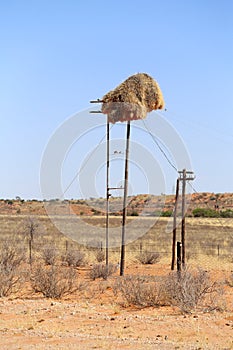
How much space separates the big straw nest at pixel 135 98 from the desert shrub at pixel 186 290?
7.56 meters

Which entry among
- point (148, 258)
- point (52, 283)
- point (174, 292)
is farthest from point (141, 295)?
point (148, 258)

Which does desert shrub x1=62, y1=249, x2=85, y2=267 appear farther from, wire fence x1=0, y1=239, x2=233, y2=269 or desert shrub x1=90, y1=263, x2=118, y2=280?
desert shrub x1=90, y1=263, x2=118, y2=280

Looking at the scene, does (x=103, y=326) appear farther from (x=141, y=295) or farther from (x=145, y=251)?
(x=145, y=251)

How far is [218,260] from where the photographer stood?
31453mm

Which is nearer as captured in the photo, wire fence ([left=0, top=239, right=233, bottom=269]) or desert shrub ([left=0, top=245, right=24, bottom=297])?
desert shrub ([left=0, top=245, right=24, bottom=297])

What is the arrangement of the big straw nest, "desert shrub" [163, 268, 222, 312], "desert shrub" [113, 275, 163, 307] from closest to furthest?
"desert shrub" [163, 268, 222, 312] → "desert shrub" [113, 275, 163, 307] → the big straw nest

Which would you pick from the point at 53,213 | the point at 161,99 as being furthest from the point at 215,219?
the point at 161,99

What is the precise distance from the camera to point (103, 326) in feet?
39.7

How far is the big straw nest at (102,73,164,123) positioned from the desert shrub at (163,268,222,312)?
24.8ft

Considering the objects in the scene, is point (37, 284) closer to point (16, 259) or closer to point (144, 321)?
point (16, 259)

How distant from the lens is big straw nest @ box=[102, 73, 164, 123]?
21.1 m

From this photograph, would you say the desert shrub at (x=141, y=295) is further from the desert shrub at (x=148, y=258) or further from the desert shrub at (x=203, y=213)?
the desert shrub at (x=203, y=213)

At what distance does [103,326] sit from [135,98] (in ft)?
35.5

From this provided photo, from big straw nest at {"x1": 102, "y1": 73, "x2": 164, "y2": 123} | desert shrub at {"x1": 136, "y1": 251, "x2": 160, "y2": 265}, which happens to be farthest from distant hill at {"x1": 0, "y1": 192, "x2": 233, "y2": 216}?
big straw nest at {"x1": 102, "y1": 73, "x2": 164, "y2": 123}
